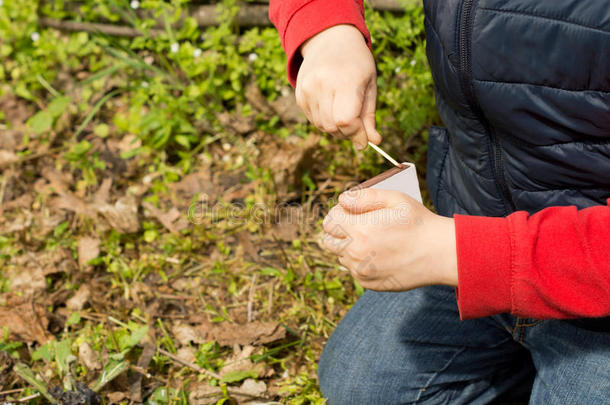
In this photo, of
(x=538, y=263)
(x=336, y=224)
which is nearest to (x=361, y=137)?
(x=336, y=224)

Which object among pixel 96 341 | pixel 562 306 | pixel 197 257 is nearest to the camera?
pixel 562 306

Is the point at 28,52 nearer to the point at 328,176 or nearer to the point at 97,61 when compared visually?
the point at 97,61

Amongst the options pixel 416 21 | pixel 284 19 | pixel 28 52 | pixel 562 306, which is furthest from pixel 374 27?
pixel 28 52

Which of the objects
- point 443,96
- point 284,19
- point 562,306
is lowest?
point 562,306

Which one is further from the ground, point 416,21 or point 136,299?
point 416,21

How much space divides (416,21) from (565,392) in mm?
1199

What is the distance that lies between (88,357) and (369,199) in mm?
1004

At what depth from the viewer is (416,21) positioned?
176cm

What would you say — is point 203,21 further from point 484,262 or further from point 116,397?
point 484,262

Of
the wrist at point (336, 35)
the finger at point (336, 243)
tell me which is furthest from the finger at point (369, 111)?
the finger at point (336, 243)

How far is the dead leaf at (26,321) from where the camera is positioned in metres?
1.60

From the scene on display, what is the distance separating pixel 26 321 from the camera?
5.29 ft

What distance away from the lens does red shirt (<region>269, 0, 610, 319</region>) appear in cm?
89

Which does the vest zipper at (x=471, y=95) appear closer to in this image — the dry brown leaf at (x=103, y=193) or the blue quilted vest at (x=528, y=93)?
the blue quilted vest at (x=528, y=93)
